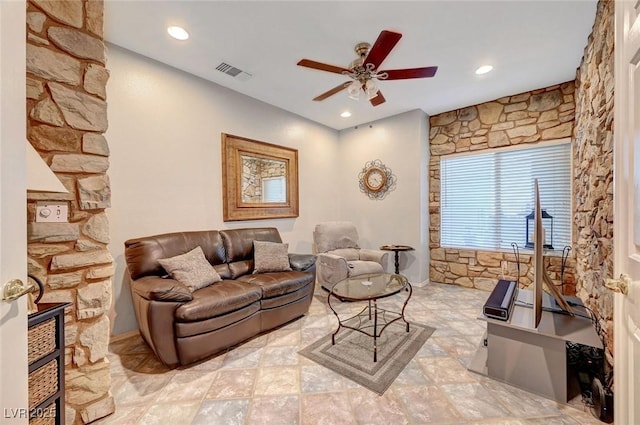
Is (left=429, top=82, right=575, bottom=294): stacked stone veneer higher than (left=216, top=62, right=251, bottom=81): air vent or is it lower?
lower

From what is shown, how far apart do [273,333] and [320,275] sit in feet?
4.19

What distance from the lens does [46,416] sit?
121cm

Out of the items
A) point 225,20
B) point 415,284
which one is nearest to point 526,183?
point 415,284

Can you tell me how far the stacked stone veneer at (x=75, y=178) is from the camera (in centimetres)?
140

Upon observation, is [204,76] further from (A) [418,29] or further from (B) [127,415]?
(B) [127,415]

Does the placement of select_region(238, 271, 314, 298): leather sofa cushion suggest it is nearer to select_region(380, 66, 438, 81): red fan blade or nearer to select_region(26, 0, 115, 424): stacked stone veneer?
select_region(26, 0, 115, 424): stacked stone veneer

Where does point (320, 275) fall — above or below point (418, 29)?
below

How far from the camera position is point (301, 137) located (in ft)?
14.6

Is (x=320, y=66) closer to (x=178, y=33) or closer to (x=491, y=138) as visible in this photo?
(x=178, y=33)

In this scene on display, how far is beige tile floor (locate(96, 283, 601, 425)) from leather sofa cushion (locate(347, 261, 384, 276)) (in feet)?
4.21

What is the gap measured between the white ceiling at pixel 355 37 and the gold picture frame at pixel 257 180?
817 millimetres

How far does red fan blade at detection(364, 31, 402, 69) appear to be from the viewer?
5.85 ft

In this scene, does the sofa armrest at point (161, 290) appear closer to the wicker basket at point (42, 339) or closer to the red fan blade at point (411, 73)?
the wicker basket at point (42, 339)

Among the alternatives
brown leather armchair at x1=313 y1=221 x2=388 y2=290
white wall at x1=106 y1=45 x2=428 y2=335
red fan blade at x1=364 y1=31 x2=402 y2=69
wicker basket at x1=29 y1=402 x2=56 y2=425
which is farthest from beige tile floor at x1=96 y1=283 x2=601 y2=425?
red fan blade at x1=364 y1=31 x2=402 y2=69
